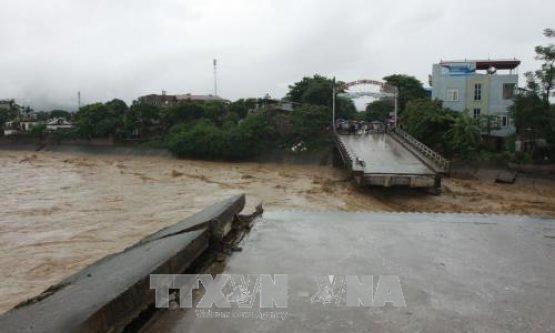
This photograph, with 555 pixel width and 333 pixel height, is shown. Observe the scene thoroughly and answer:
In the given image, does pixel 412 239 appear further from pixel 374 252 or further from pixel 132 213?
pixel 132 213

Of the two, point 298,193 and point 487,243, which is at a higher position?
point 487,243

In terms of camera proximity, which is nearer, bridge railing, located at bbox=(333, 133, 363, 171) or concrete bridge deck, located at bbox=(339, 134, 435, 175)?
concrete bridge deck, located at bbox=(339, 134, 435, 175)

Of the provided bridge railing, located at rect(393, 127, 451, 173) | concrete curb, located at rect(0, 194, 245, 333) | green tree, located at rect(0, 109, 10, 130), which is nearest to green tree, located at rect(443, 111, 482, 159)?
bridge railing, located at rect(393, 127, 451, 173)

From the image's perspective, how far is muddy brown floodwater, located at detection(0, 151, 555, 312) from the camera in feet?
30.7

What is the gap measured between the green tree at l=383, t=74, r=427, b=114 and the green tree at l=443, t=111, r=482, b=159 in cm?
1170

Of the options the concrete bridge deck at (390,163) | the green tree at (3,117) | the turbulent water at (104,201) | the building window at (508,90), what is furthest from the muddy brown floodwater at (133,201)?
the green tree at (3,117)

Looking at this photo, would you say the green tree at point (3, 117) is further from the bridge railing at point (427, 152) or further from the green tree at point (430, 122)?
the green tree at point (430, 122)

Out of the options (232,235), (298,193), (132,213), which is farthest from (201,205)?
(232,235)

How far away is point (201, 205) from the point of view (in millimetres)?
15859

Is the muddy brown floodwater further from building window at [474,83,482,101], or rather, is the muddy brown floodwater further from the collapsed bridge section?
building window at [474,83,482,101]

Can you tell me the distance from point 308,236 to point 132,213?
426 inches

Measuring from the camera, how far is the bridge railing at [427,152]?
63.5ft

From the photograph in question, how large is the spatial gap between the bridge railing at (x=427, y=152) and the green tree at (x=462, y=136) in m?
2.81

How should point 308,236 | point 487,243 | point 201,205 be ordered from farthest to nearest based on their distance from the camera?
1. point 201,205
2. point 308,236
3. point 487,243
